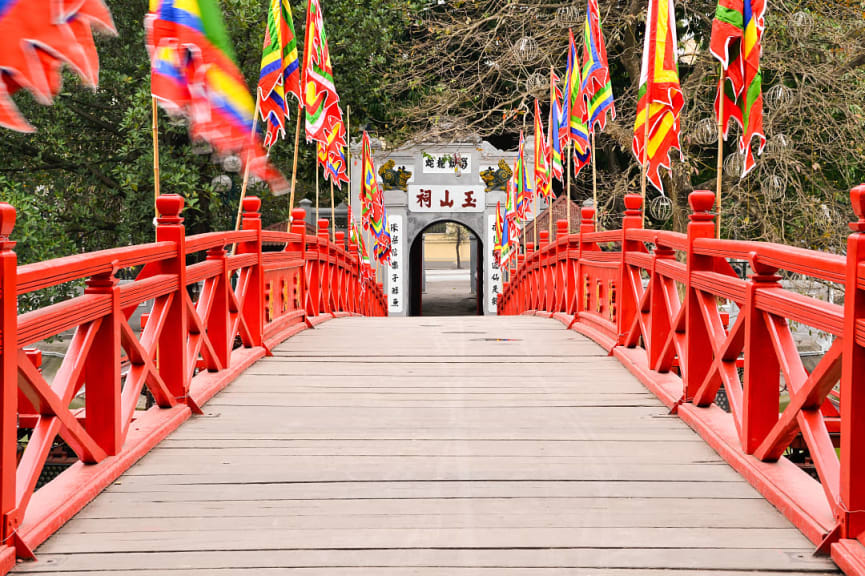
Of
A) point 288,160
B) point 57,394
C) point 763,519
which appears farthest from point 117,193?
point 763,519

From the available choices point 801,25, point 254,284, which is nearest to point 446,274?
point 801,25

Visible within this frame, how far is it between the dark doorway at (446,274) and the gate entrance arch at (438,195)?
2.39ft

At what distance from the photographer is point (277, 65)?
334 inches

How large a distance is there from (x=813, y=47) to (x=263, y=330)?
10.7 m

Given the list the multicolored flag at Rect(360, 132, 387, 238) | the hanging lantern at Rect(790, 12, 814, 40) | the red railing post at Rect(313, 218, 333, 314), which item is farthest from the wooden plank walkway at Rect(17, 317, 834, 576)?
the multicolored flag at Rect(360, 132, 387, 238)

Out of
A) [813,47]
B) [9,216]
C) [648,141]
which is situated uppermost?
[813,47]

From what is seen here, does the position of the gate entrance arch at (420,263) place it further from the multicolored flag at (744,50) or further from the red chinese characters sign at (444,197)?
the multicolored flag at (744,50)

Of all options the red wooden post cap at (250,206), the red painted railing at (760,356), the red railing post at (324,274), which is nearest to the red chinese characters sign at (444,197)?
the red railing post at (324,274)

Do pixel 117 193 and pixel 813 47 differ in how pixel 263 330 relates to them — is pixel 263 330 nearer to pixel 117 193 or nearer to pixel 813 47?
pixel 117 193

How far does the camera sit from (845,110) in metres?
13.3

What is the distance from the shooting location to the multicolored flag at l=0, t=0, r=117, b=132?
1994 mm

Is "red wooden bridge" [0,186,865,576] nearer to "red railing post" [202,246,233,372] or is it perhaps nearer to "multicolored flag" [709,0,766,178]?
"red railing post" [202,246,233,372]

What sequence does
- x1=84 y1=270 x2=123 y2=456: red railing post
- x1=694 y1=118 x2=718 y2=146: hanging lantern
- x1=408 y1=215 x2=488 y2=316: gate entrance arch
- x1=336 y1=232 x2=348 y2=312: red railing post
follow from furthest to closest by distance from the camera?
x1=408 y1=215 x2=488 y2=316: gate entrance arch < x1=694 y1=118 x2=718 y2=146: hanging lantern < x1=336 y1=232 x2=348 y2=312: red railing post < x1=84 y1=270 x2=123 y2=456: red railing post

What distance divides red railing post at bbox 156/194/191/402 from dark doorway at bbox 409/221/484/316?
61.6ft
